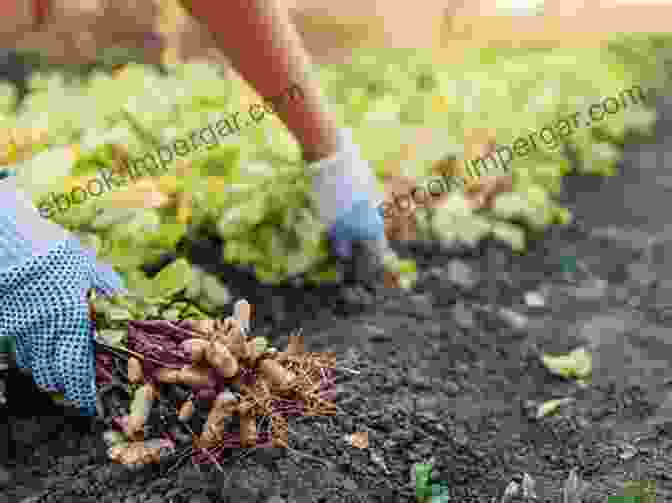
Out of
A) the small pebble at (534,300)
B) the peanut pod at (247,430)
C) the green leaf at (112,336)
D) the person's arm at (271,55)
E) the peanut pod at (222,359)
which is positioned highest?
the person's arm at (271,55)

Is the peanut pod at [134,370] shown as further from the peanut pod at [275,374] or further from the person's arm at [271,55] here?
the person's arm at [271,55]

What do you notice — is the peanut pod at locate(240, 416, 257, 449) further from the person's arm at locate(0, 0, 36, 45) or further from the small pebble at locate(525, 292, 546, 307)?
the person's arm at locate(0, 0, 36, 45)

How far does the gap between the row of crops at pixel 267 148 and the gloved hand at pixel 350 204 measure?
0.16 ft

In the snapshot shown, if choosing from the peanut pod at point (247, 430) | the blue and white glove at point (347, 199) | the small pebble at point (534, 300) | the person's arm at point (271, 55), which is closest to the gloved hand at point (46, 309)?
the peanut pod at point (247, 430)

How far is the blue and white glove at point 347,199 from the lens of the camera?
204cm

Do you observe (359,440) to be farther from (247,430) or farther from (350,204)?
(350,204)

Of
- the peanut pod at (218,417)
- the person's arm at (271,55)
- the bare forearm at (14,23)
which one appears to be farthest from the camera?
the bare forearm at (14,23)

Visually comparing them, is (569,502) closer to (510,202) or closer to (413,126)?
(510,202)

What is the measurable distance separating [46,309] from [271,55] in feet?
2.40

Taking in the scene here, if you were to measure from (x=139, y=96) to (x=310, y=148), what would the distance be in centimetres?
85

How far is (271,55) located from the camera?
1752 mm

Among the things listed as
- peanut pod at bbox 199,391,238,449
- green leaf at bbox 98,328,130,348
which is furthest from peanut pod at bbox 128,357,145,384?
peanut pod at bbox 199,391,238,449

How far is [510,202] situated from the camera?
2.85m

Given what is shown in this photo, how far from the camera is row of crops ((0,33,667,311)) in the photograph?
1.87m
